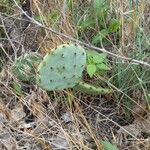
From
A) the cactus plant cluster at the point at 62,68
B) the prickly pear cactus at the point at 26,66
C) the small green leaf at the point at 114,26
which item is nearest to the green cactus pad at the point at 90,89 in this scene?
the cactus plant cluster at the point at 62,68

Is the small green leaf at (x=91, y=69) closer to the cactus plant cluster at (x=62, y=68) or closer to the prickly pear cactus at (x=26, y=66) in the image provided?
the cactus plant cluster at (x=62, y=68)

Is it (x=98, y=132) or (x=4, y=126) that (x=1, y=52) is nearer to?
(x=4, y=126)

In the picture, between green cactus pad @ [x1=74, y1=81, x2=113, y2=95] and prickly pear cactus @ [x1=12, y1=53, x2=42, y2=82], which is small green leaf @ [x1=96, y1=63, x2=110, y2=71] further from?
prickly pear cactus @ [x1=12, y1=53, x2=42, y2=82]

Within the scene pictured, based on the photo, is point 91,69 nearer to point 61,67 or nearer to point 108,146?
point 61,67

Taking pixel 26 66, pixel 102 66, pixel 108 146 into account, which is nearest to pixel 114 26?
pixel 102 66

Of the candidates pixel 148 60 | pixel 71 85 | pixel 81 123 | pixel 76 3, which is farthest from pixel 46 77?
pixel 76 3

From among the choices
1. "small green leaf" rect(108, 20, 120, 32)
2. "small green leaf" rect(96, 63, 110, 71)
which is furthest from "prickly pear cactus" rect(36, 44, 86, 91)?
"small green leaf" rect(108, 20, 120, 32)
